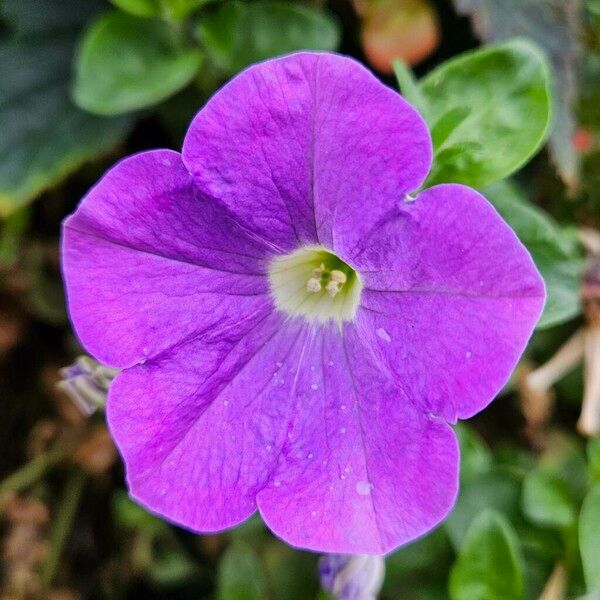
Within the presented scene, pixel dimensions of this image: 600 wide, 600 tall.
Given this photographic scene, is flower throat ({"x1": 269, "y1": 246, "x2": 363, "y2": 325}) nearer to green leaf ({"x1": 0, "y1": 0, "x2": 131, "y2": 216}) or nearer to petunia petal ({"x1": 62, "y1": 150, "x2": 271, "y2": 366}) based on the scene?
petunia petal ({"x1": 62, "y1": 150, "x2": 271, "y2": 366})

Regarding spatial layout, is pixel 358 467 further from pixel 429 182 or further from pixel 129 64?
pixel 129 64

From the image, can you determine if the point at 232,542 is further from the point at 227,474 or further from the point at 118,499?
the point at 227,474

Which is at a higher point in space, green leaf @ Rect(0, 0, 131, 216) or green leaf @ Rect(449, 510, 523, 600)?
green leaf @ Rect(0, 0, 131, 216)

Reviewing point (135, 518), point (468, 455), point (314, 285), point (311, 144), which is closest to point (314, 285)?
point (314, 285)

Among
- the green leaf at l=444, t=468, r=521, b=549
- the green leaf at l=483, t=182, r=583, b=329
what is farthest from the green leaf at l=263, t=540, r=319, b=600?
the green leaf at l=483, t=182, r=583, b=329

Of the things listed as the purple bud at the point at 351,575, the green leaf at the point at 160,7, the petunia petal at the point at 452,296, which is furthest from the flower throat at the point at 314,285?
the green leaf at the point at 160,7
